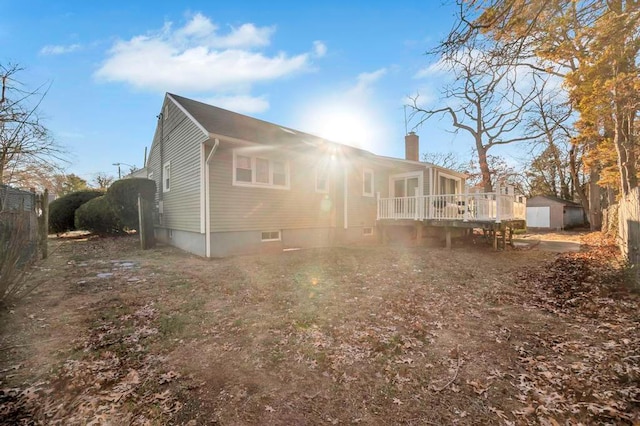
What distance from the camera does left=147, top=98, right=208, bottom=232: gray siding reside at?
926 centimetres

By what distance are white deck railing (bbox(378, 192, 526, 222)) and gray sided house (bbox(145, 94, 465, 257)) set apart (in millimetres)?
870

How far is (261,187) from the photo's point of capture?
9836mm

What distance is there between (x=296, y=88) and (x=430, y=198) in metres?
7.34

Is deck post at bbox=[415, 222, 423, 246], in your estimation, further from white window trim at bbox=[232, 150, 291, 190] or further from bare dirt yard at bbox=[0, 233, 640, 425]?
white window trim at bbox=[232, 150, 291, 190]

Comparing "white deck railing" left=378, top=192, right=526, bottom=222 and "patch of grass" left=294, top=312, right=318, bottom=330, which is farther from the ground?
"white deck railing" left=378, top=192, right=526, bottom=222

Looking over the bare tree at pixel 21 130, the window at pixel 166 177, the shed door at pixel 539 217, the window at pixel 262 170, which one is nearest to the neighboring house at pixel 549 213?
the shed door at pixel 539 217

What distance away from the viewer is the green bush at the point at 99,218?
1346 cm

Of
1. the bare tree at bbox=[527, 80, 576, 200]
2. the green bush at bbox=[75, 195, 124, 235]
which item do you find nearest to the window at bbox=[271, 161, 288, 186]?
the green bush at bbox=[75, 195, 124, 235]

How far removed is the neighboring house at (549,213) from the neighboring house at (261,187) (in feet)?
59.7

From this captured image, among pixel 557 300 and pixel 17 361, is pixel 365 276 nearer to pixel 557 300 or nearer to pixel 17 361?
pixel 557 300

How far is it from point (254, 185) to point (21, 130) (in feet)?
27.0

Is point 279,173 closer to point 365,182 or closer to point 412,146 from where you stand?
point 365,182

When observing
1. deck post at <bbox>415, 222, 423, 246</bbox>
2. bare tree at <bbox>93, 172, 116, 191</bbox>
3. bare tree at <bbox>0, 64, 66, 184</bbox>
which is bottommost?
deck post at <bbox>415, 222, 423, 246</bbox>

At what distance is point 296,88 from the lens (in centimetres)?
1238
